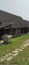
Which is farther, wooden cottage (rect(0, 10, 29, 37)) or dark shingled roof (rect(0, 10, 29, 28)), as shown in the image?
dark shingled roof (rect(0, 10, 29, 28))

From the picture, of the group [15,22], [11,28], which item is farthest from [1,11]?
[11,28]

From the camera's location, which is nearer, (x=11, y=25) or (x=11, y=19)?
(x=11, y=25)

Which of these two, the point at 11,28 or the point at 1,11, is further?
the point at 1,11

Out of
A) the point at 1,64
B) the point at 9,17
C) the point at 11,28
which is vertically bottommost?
the point at 1,64

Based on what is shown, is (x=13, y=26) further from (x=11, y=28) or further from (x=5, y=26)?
(x=5, y=26)

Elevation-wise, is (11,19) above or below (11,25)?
above

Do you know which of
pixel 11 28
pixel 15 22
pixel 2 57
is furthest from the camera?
pixel 15 22

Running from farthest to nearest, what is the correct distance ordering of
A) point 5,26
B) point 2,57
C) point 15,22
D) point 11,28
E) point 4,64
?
point 15,22 → point 11,28 → point 5,26 → point 2,57 → point 4,64

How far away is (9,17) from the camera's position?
37750 millimetres

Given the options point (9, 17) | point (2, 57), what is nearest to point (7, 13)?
point (9, 17)

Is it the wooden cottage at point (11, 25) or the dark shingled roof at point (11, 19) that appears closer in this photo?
the wooden cottage at point (11, 25)

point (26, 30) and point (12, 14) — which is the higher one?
point (12, 14)

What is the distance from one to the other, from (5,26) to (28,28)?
795cm

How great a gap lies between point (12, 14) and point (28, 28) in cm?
495
